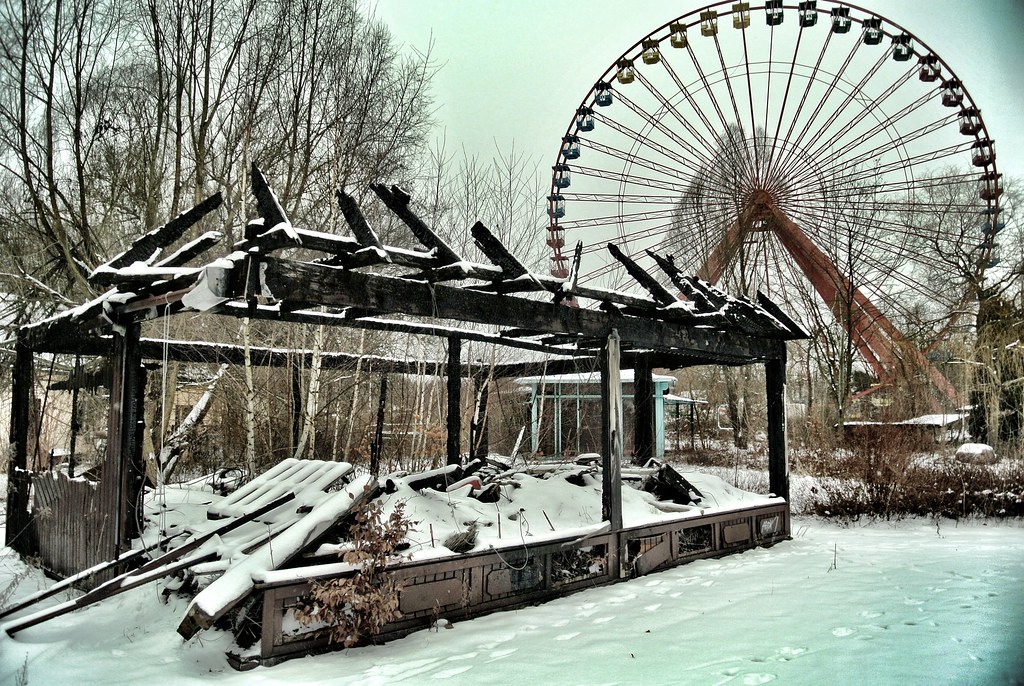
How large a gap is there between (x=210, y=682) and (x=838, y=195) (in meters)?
12.9

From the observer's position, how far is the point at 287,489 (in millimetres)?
6082

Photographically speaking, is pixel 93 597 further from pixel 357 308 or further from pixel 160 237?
pixel 160 237

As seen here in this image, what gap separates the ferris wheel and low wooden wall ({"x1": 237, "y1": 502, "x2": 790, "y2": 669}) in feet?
21.5

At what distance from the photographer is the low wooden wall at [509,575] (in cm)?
421

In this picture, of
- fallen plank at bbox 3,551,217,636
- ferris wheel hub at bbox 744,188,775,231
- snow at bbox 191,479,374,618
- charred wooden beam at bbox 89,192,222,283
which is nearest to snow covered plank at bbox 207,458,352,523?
snow at bbox 191,479,374,618

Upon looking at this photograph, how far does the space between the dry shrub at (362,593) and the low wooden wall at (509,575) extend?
0.11 metres

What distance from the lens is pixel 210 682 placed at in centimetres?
386

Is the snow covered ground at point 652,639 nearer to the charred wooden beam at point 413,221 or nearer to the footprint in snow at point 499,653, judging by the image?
the footprint in snow at point 499,653

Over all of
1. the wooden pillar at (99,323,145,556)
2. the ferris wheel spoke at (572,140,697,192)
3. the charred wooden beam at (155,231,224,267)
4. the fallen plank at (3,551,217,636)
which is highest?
the ferris wheel spoke at (572,140,697,192)

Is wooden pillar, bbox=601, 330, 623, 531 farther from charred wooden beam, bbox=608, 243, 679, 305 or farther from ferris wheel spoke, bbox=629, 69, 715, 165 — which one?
ferris wheel spoke, bbox=629, 69, 715, 165

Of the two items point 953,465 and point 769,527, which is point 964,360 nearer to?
point 953,465

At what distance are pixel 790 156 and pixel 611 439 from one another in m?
9.12

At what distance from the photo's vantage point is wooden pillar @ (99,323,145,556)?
4.98 metres

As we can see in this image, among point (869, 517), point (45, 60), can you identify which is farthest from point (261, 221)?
point (869, 517)
